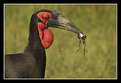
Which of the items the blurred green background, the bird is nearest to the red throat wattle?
the bird

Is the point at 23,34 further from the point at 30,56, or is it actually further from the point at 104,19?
the point at 30,56

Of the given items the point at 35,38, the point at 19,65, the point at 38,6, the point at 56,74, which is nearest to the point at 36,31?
the point at 35,38

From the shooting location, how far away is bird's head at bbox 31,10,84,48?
3592mm

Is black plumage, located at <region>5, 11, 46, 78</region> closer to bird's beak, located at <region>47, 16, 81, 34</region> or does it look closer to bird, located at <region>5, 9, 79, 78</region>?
bird, located at <region>5, 9, 79, 78</region>

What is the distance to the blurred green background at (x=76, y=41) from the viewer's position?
5469 mm

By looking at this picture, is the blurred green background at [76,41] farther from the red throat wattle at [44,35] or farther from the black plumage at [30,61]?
the black plumage at [30,61]

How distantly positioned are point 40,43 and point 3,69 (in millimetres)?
483

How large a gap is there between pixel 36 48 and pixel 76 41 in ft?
1.96

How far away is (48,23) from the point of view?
3.64 metres

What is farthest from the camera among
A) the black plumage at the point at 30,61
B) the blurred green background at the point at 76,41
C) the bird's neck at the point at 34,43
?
the blurred green background at the point at 76,41

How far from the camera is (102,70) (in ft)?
17.9

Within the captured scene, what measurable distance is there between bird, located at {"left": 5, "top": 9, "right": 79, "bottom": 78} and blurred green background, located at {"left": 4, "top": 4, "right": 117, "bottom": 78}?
450 millimetres

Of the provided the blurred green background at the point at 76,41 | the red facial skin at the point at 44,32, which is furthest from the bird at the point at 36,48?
the blurred green background at the point at 76,41

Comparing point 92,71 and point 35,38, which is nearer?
point 35,38
